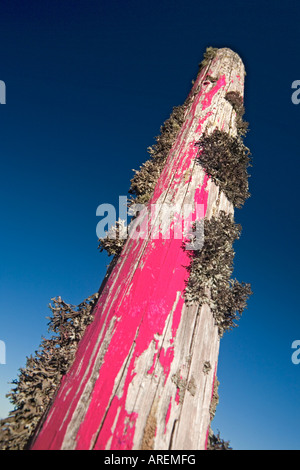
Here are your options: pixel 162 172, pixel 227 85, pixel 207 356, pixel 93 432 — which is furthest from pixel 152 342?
pixel 227 85

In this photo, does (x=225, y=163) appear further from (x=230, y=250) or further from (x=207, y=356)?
(x=207, y=356)

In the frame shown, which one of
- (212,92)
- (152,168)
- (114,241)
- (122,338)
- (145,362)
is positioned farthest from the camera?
(212,92)

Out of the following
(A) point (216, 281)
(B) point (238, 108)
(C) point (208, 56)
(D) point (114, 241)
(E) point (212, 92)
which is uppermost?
(C) point (208, 56)

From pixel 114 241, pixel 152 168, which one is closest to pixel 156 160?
pixel 152 168

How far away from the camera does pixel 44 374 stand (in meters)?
2.33

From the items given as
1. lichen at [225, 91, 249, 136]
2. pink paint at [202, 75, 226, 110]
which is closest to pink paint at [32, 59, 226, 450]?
lichen at [225, 91, 249, 136]

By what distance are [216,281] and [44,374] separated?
172 cm

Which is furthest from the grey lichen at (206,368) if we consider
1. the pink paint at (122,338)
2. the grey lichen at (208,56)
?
the grey lichen at (208,56)

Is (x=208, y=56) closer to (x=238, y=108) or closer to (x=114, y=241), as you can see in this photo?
(x=238, y=108)

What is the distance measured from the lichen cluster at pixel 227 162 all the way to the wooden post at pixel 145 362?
0.33 metres

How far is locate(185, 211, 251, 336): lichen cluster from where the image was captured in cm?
240

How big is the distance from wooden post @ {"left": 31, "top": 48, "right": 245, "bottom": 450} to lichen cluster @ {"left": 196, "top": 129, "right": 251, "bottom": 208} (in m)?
0.33

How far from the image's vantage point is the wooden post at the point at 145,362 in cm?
174
